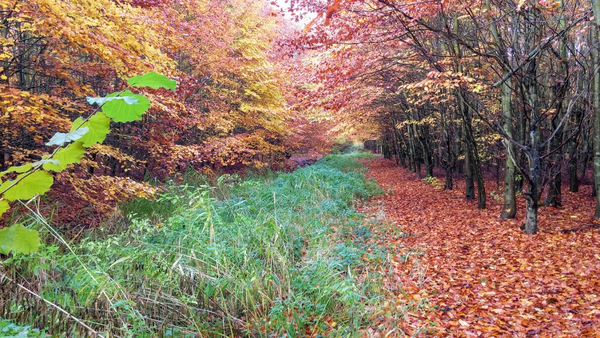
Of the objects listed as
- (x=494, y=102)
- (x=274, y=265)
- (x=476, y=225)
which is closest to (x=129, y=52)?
(x=274, y=265)

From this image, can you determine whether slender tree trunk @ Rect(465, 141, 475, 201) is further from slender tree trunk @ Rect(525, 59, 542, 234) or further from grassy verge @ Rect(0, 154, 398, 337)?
grassy verge @ Rect(0, 154, 398, 337)

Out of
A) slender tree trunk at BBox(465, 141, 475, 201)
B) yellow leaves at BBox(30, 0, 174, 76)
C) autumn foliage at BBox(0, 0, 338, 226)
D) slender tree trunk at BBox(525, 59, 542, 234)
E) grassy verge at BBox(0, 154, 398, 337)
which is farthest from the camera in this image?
slender tree trunk at BBox(465, 141, 475, 201)

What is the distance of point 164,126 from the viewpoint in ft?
31.0

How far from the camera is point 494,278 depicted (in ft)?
14.9

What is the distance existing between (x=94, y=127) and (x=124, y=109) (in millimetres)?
95

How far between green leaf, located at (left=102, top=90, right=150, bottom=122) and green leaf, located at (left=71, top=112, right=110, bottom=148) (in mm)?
35

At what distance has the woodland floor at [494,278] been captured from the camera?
340cm

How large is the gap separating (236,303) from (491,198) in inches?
377

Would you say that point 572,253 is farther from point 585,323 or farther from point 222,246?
point 222,246

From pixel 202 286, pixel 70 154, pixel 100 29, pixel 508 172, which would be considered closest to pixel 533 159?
pixel 508 172

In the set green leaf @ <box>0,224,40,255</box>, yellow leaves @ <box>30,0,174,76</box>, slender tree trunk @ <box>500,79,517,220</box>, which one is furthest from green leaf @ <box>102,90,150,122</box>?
slender tree trunk @ <box>500,79,517,220</box>

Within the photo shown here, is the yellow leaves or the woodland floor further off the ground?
the yellow leaves

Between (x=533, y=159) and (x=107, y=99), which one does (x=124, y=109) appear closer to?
(x=107, y=99)

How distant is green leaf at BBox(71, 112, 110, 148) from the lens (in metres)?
0.85
